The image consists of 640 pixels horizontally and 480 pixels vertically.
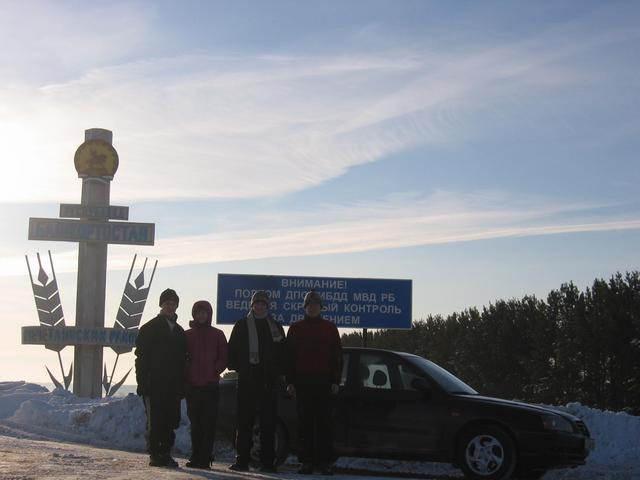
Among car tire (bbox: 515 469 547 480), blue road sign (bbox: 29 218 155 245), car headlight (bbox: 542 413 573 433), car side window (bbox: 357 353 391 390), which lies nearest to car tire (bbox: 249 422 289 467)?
car side window (bbox: 357 353 391 390)

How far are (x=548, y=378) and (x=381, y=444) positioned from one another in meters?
47.5

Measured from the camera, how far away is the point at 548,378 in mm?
57500

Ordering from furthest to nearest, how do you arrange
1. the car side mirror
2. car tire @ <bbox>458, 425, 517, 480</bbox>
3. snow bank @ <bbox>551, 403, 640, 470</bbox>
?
1. snow bank @ <bbox>551, 403, 640, 470</bbox>
2. the car side mirror
3. car tire @ <bbox>458, 425, 517, 480</bbox>

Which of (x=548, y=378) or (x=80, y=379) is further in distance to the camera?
(x=548, y=378)

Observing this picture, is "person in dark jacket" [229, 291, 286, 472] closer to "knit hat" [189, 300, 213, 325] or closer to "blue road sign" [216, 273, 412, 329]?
"knit hat" [189, 300, 213, 325]

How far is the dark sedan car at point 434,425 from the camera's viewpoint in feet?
37.4

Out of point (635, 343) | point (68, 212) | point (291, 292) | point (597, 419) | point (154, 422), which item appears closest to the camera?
point (154, 422)

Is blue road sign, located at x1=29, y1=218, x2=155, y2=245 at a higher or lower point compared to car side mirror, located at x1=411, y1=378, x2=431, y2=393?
higher

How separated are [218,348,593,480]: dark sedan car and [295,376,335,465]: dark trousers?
1.30 metres

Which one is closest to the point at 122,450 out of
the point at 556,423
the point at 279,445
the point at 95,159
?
the point at 279,445

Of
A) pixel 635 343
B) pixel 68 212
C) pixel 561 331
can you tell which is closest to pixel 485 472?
pixel 68 212

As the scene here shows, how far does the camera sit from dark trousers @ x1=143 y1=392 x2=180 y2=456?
1074 centimetres

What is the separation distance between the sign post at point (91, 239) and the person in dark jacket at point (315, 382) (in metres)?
21.1

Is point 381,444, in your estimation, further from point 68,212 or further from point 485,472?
point 68,212
